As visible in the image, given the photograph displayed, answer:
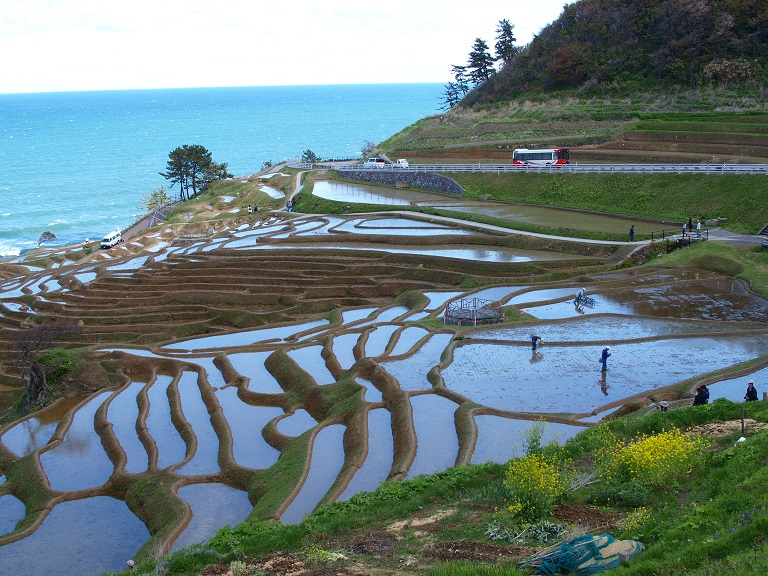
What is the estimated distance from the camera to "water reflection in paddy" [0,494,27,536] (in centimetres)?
2583

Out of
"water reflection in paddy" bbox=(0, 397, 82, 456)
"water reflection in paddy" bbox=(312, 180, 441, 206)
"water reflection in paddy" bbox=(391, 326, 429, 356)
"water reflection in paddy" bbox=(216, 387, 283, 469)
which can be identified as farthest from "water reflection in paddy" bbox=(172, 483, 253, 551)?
"water reflection in paddy" bbox=(312, 180, 441, 206)

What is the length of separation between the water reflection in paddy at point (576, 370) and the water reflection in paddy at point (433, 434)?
1268mm

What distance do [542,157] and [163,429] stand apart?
5017cm

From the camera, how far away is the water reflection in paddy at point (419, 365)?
103 feet

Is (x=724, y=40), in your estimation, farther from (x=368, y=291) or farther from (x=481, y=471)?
(x=481, y=471)

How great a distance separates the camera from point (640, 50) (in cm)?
8431

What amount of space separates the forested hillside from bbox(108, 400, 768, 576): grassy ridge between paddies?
206ft

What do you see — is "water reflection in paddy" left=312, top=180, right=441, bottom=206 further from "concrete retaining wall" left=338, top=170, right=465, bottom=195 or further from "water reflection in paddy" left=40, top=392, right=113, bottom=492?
"water reflection in paddy" left=40, top=392, right=113, bottom=492

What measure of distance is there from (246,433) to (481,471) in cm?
1211

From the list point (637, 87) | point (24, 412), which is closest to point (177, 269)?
point (24, 412)

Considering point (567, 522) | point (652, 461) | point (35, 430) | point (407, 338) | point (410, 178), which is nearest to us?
point (567, 522)

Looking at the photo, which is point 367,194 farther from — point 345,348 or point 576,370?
point 576,370

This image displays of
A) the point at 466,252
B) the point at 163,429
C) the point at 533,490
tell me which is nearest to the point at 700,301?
the point at 466,252

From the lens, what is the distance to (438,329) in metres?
37.8
